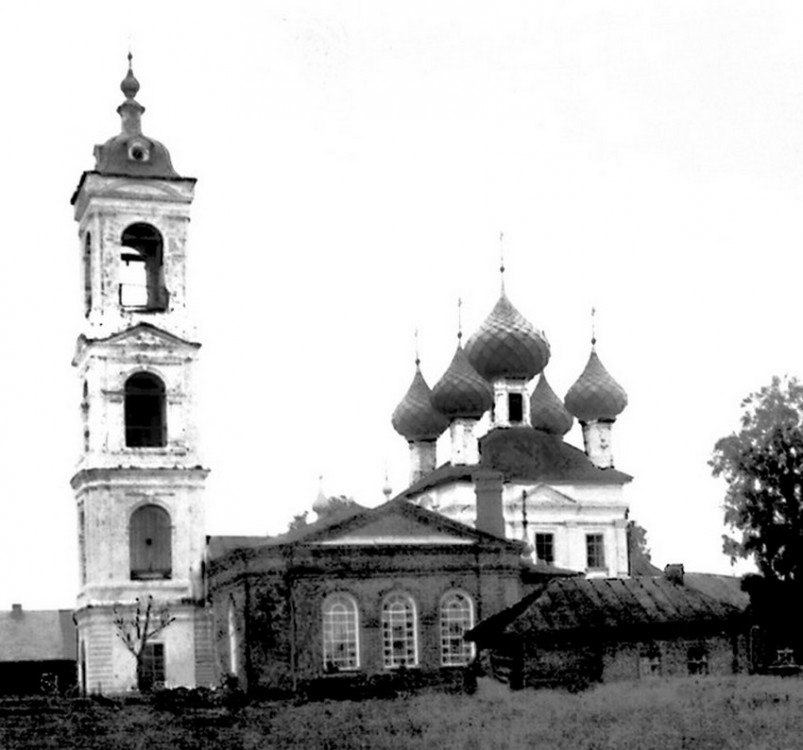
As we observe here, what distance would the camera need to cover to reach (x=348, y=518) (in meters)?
38.5

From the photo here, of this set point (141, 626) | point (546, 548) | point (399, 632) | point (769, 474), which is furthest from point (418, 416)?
point (769, 474)

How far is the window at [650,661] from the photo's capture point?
3244 centimetres

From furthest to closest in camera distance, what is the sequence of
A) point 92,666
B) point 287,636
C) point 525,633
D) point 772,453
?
point 92,666, point 287,636, point 772,453, point 525,633

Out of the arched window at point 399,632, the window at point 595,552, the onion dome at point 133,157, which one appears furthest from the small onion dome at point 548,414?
the onion dome at point 133,157

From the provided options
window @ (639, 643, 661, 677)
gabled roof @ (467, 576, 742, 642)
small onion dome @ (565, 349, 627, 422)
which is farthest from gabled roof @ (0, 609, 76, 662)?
window @ (639, 643, 661, 677)

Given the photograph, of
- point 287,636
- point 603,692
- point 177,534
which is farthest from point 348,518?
point 603,692

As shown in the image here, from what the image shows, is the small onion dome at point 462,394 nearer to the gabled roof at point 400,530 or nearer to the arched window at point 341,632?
the gabled roof at point 400,530

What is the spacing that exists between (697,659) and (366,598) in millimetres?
8400

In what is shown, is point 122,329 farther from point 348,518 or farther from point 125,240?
point 348,518

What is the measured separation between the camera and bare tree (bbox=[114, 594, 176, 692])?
4122cm

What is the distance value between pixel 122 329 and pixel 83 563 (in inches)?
240

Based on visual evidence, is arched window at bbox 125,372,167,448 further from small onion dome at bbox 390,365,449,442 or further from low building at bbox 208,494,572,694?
small onion dome at bbox 390,365,449,442

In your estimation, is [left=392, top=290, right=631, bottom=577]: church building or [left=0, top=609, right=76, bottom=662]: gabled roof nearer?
[left=392, top=290, right=631, bottom=577]: church building

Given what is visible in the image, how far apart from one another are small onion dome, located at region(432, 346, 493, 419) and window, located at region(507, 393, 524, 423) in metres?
0.65
